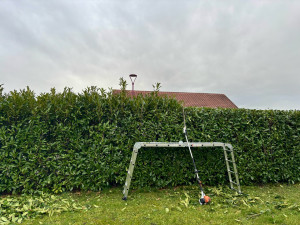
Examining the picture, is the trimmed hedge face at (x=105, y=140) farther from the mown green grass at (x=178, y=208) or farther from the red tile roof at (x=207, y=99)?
the red tile roof at (x=207, y=99)

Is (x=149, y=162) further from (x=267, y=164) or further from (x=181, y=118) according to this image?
(x=267, y=164)

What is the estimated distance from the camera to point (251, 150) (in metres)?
5.13

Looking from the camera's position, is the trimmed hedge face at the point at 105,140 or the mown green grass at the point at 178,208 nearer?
the mown green grass at the point at 178,208

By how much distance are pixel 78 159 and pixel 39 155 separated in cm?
86

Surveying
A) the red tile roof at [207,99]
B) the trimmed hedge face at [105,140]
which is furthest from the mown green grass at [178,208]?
the red tile roof at [207,99]

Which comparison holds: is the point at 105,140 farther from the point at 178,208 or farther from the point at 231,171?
the point at 231,171

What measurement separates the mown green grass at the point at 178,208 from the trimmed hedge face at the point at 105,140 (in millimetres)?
378

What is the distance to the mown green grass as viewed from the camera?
302cm

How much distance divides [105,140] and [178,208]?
7.12ft

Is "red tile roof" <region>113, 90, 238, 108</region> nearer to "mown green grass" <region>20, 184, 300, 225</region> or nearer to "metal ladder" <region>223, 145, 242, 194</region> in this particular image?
"metal ladder" <region>223, 145, 242, 194</region>

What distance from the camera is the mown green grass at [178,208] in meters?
3.02

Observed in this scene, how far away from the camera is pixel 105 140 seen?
4383 millimetres

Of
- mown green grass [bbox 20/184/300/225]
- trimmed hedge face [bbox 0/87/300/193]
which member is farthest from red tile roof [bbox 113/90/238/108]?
mown green grass [bbox 20/184/300/225]

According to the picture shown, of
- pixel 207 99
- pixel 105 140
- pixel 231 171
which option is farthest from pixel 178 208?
pixel 207 99
